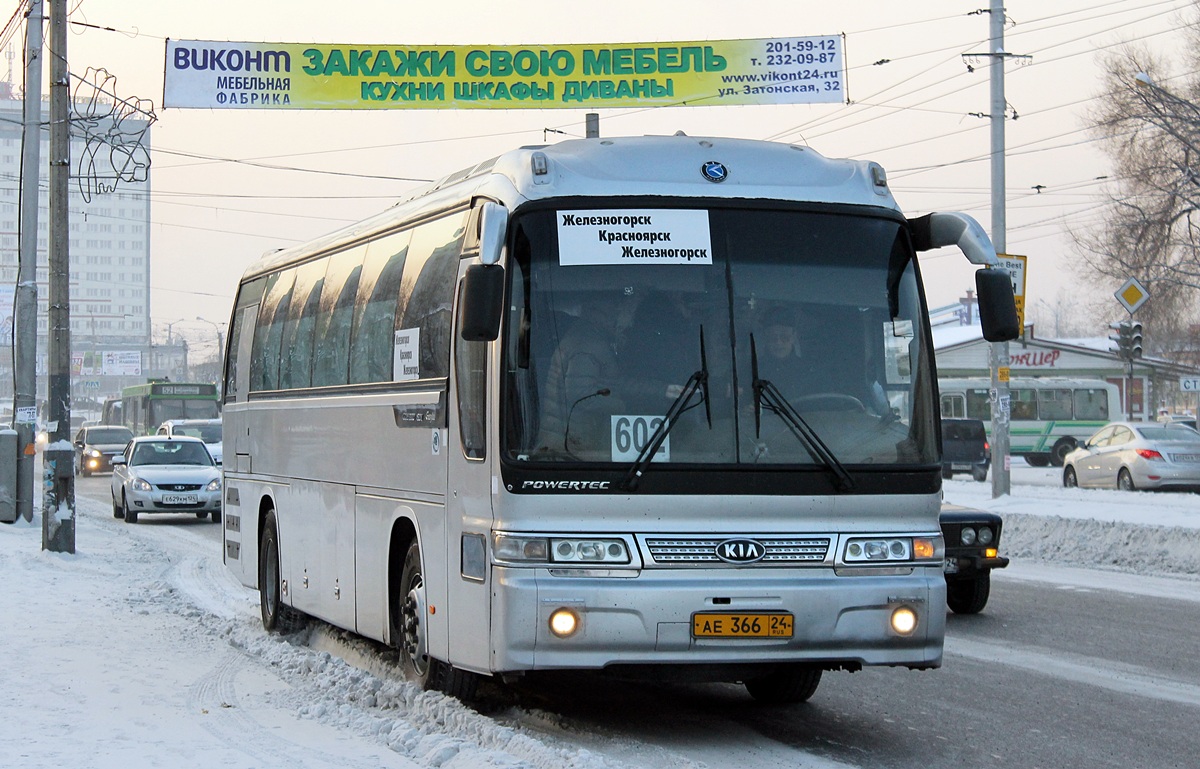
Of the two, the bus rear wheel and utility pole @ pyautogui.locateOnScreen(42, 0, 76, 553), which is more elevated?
utility pole @ pyautogui.locateOnScreen(42, 0, 76, 553)

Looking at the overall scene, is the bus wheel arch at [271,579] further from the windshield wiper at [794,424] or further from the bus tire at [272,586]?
the windshield wiper at [794,424]

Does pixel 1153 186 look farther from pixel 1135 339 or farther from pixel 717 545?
pixel 717 545

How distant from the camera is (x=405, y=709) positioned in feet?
26.9

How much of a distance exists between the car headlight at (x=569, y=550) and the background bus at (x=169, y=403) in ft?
152

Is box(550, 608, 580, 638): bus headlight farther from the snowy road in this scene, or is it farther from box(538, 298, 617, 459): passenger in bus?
box(538, 298, 617, 459): passenger in bus

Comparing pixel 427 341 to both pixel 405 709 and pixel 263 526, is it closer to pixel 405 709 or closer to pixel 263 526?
pixel 405 709

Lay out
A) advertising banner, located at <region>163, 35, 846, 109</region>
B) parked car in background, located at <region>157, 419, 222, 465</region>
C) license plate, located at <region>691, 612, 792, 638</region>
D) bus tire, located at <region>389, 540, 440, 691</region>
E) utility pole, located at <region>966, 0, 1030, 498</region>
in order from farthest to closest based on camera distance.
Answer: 1. parked car in background, located at <region>157, 419, 222, 465</region>
2. utility pole, located at <region>966, 0, 1030, 498</region>
3. advertising banner, located at <region>163, 35, 846, 109</region>
4. bus tire, located at <region>389, 540, 440, 691</region>
5. license plate, located at <region>691, 612, 792, 638</region>

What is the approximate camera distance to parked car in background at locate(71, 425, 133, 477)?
158 ft

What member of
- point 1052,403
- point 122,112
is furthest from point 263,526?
point 1052,403

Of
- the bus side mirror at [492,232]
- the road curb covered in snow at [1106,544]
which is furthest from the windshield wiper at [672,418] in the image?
the road curb covered in snow at [1106,544]

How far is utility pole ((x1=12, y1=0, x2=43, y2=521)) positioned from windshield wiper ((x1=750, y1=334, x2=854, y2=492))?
16537 mm

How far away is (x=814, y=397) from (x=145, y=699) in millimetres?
4006

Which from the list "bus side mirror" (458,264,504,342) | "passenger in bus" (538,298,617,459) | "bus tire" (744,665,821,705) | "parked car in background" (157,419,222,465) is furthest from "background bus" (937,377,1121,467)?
"bus side mirror" (458,264,504,342)

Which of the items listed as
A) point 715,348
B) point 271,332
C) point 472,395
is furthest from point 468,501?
point 271,332
